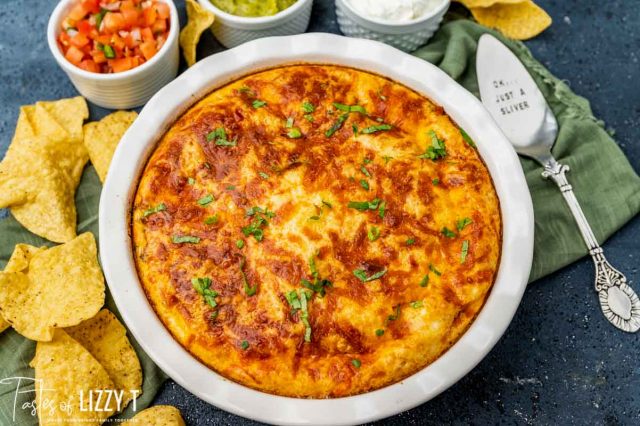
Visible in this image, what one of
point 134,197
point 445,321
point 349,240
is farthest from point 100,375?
point 445,321

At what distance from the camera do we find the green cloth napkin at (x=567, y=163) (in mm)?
4184

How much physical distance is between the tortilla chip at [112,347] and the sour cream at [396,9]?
2366mm

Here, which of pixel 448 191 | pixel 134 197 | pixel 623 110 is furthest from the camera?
pixel 623 110

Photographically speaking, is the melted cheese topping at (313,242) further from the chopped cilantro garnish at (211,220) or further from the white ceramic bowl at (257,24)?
the white ceramic bowl at (257,24)

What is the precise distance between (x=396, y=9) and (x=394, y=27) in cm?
11

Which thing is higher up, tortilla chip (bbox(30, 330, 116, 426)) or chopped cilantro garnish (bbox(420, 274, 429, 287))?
chopped cilantro garnish (bbox(420, 274, 429, 287))

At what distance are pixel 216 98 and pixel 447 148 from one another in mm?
1271

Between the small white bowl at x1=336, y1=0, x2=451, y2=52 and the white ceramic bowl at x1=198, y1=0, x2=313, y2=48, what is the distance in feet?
0.86

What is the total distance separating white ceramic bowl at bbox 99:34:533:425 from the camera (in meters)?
3.35

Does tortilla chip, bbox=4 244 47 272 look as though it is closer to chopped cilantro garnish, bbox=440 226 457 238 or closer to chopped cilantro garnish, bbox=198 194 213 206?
chopped cilantro garnish, bbox=198 194 213 206

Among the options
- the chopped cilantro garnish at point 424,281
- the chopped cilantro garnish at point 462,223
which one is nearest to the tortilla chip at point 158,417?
the chopped cilantro garnish at point 424,281

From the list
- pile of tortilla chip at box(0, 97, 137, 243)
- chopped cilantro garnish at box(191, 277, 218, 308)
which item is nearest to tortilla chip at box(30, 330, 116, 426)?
pile of tortilla chip at box(0, 97, 137, 243)

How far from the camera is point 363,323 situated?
10.9ft

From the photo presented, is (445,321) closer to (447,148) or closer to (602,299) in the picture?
(447,148)
